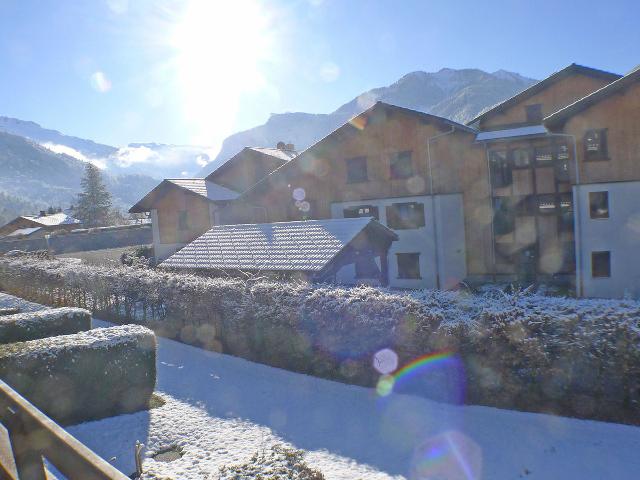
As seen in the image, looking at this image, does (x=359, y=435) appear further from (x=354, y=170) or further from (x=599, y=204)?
(x=354, y=170)

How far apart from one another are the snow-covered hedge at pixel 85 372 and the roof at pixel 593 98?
19718mm

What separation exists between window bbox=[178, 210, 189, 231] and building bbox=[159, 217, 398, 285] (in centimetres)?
1663

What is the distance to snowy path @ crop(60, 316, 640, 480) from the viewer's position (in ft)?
24.3

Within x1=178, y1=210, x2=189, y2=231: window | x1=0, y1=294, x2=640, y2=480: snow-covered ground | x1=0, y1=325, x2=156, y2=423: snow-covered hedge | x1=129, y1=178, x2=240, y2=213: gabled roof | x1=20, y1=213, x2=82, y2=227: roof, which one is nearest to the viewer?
x1=0, y1=294, x2=640, y2=480: snow-covered ground

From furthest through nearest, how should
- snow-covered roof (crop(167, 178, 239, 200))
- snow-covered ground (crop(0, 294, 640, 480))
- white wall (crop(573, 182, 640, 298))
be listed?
snow-covered roof (crop(167, 178, 239, 200))
white wall (crop(573, 182, 640, 298))
snow-covered ground (crop(0, 294, 640, 480))

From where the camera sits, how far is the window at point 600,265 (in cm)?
2188

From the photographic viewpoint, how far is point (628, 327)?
25.9ft

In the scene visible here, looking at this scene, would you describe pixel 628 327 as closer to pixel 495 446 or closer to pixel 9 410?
pixel 495 446

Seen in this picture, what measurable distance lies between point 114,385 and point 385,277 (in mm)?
11519

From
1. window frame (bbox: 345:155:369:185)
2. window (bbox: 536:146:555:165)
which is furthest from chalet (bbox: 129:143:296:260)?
window (bbox: 536:146:555:165)

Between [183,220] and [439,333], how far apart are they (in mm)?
30228

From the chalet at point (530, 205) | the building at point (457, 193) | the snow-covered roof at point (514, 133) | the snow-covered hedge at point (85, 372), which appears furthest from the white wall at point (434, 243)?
the snow-covered hedge at point (85, 372)

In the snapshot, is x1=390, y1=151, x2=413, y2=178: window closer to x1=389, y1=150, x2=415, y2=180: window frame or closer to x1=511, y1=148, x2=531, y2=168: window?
x1=389, y1=150, x2=415, y2=180: window frame

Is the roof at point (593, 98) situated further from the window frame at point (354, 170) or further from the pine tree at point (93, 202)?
the pine tree at point (93, 202)
